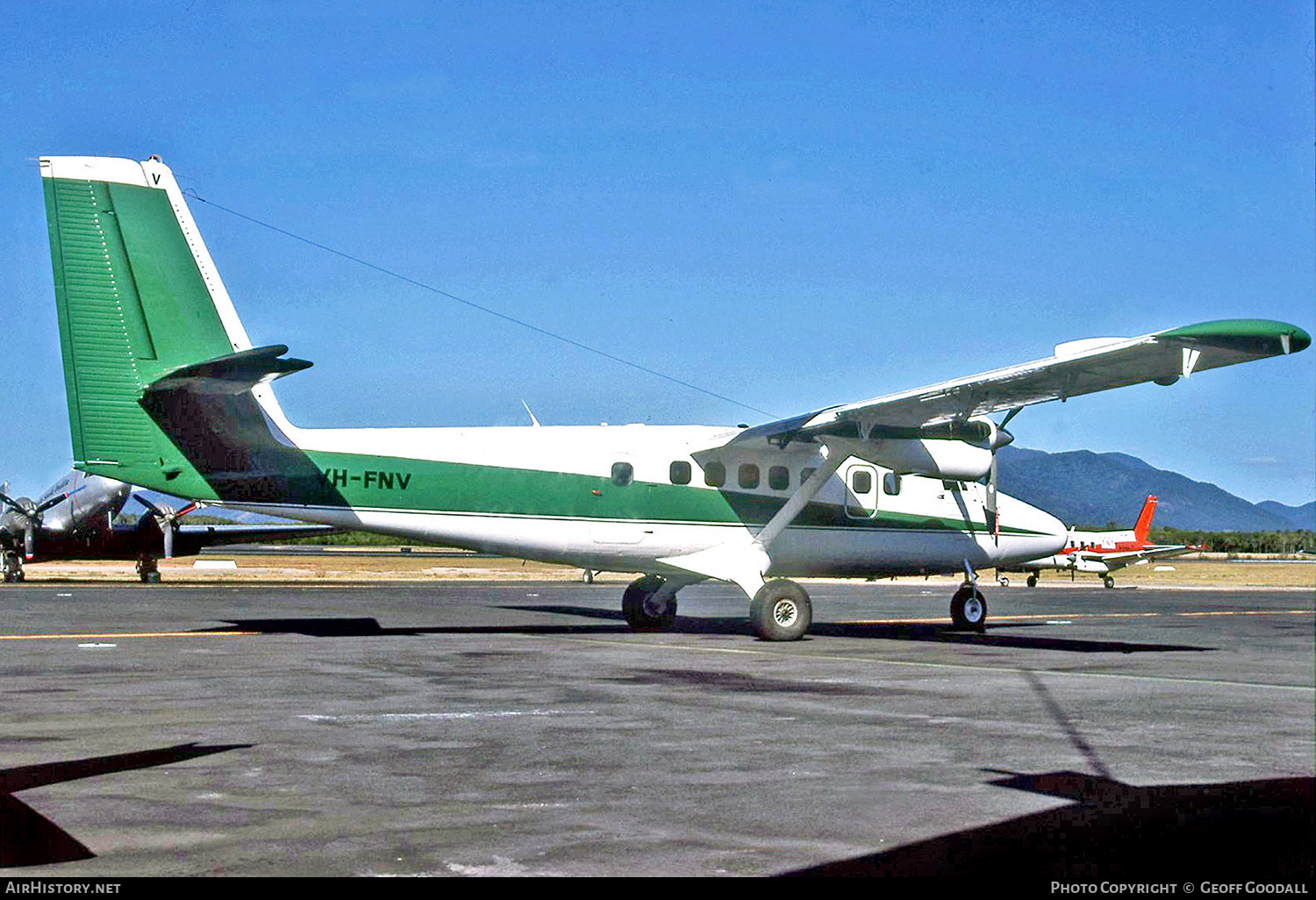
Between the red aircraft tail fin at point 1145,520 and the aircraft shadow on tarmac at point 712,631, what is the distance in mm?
29693

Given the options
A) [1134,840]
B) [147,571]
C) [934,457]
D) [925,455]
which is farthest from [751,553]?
[147,571]

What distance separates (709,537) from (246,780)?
49.6 ft

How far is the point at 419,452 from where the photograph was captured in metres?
21.7

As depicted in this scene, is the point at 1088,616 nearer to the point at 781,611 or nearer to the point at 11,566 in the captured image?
the point at 781,611

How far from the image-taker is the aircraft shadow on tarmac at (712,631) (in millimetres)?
23219

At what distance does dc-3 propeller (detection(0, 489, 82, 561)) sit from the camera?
162ft

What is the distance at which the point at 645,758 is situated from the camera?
1018 cm

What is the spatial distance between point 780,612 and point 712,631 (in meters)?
3.65

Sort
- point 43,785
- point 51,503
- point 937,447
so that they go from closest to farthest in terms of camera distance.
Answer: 1. point 43,785
2. point 937,447
3. point 51,503

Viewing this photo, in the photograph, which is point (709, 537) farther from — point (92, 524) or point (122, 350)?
point (92, 524)

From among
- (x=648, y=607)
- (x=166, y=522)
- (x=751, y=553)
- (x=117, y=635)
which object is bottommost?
(x=117, y=635)

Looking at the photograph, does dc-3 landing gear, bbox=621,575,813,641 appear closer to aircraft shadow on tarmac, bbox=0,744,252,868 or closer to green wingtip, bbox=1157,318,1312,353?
green wingtip, bbox=1157,318,1312,353

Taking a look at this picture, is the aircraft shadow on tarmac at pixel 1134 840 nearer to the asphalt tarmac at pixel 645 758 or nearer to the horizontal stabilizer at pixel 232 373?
the asphalt tarmac at pixel 645 758

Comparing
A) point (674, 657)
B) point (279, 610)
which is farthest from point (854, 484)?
point (279, 610)
